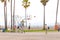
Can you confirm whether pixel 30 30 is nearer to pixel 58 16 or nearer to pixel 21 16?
pixel 21 16

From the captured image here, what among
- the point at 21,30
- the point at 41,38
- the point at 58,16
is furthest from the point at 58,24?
the point at 21,30

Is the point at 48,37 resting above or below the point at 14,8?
below

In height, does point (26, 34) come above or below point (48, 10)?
below

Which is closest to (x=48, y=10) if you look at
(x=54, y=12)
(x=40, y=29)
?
(x=54, y=12)

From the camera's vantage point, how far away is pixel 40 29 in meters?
6.17

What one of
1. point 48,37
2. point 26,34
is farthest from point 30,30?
point 48,37

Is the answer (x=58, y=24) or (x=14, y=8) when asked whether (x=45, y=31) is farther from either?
(x=14, y=8)

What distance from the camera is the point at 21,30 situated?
6.18 m

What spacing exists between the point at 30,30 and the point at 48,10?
733 mm

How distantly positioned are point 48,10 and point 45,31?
Result: 1.90 feet

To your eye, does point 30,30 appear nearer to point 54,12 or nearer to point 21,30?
point 21,30

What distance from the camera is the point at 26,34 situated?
6.12m

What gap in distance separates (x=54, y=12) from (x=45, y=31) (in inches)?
22.5

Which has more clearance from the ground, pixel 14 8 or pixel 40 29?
pixel 14 8
